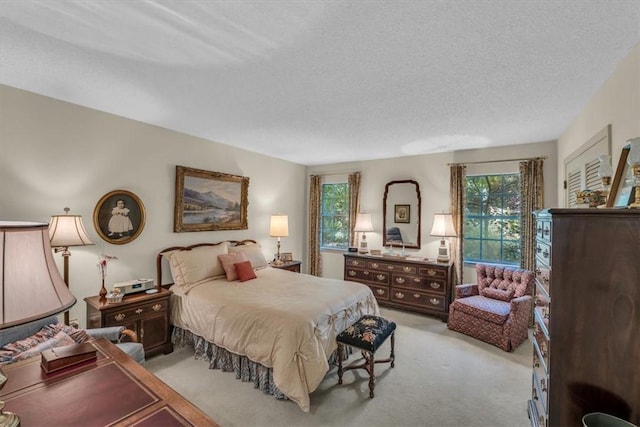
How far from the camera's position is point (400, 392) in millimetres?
2467

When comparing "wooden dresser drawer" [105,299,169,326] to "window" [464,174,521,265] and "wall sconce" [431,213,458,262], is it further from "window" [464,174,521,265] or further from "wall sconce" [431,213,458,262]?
"window" [464,174,521,265]

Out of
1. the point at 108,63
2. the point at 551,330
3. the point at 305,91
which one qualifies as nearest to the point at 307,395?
the point at 551,330

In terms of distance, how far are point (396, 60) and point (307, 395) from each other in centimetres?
263

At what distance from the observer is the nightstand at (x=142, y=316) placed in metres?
2.60

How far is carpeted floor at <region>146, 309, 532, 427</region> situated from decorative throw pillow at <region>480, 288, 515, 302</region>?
60cm

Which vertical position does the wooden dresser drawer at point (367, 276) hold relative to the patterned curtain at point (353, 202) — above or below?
below

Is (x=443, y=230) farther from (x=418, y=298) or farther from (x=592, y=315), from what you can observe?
(x=592, y=315)

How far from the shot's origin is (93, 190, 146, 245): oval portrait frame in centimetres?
300

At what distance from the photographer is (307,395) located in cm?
221

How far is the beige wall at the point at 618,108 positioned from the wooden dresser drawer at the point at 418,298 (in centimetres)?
257

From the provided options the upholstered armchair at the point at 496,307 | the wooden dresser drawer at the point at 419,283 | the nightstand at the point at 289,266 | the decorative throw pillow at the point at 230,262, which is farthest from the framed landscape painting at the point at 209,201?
the upholstered armchair at the point at 496,307

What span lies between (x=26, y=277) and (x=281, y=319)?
177cm

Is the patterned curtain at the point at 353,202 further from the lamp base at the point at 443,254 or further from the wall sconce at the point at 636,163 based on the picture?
the wall sconce at the point at 636,163

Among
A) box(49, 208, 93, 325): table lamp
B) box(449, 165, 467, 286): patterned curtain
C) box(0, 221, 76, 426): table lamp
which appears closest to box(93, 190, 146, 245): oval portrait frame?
box(49, 208, 93, 325): table lamp
